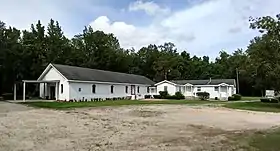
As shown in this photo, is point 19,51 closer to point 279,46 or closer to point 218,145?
point 279,46

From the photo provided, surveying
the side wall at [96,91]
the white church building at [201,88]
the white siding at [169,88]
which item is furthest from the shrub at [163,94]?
the side wall at [96,91]

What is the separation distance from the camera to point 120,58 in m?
68.8

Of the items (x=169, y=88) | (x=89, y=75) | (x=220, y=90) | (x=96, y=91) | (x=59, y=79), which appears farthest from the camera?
(x=169, y=88)

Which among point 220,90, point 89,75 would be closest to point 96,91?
point 89,75

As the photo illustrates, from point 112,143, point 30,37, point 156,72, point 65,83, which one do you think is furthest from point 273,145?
point 156,72

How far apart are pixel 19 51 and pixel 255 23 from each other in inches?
1349

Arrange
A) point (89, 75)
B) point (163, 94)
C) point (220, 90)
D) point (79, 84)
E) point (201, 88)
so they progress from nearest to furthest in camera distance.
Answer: point (79, 84)
point (89, 75)
point (163, 94)
point (220, 90)
point (201, 88)

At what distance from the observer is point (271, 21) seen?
1292 inches

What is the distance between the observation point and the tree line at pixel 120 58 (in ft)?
111

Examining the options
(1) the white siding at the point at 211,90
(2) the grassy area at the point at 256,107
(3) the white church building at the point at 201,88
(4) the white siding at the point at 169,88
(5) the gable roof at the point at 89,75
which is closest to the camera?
(2) the grassy area at the point at 256,107

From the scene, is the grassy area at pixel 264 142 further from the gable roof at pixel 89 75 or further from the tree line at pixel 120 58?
the gable roof at pixel 89 75

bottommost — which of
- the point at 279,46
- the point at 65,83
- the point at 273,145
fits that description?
the point at 273,145

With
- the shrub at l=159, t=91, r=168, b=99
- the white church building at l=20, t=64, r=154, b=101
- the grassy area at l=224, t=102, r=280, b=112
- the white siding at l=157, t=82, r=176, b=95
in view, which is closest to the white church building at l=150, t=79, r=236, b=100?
the white siding at l=157, t=82, r=176, b=95

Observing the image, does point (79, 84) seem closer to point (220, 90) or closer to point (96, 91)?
point (96, 91)
